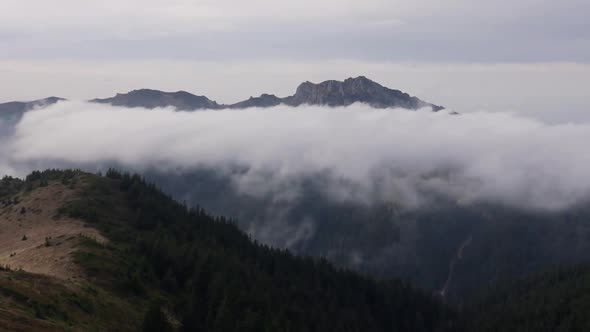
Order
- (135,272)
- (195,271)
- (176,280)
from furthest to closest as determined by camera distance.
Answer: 1. (195,271)
2. (176,280)
3. (135,272)

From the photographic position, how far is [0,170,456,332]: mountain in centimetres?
7700

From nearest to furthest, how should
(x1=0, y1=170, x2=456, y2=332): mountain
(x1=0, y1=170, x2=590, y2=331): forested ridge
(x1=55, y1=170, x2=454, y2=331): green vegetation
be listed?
(x1=0, y1=170, x2=456, y2=332): mountain → (x1=0, y1=170, x2=590, y2=331): forested ridge → (x1=55, y1=170, x2=454, y2=331): green vegetation

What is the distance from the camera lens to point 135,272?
4171 inches

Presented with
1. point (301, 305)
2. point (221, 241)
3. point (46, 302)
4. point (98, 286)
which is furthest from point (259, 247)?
point (46, 302)

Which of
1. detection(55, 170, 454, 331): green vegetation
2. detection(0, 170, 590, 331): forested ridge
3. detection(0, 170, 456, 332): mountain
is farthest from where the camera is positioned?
detection(55, 170, 454, 331): green vegetation

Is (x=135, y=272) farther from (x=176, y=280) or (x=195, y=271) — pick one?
(x=195, y=271)

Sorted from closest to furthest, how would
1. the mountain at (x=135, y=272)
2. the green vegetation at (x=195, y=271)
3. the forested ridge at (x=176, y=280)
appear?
1. the mountain at (x=135, y=272)
2. the forested ridge at (x=176, y=280)
3. the green vegetation at (x=195, y=271)

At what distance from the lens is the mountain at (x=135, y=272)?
253 ft

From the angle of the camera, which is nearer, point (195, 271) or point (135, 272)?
point (135, 272)

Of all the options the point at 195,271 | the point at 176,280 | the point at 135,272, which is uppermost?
the point at 135,272

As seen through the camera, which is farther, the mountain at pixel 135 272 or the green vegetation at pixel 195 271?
the green vegetation at pixel 195 271

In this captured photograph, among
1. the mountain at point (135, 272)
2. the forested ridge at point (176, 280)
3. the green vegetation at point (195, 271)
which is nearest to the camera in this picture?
the mountain at point (135, 272)

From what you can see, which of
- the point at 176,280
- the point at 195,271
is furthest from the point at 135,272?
the point at 195,271

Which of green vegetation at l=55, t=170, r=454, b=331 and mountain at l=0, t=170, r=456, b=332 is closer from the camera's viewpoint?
mountain at l=0, t=170, r=456, b=332
